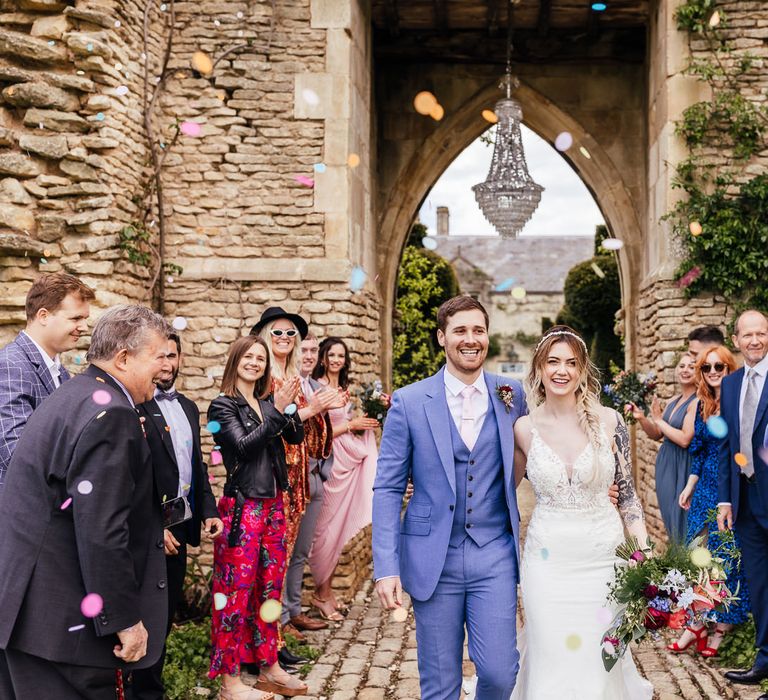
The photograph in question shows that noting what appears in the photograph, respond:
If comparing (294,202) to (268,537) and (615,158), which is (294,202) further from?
(615,158)

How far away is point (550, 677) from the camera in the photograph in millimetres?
3141

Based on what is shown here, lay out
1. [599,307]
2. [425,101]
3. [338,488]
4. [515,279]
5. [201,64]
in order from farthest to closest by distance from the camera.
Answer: [515,279]
[599,307]
[425,101]
[201,64]
[338,488]

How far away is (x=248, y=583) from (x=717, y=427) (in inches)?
117

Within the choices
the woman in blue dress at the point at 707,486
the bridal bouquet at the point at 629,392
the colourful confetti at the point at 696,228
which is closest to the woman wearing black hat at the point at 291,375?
the bridal bouquet at the point at 629,392

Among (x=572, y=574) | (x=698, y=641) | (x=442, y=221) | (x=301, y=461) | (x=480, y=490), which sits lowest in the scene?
(x=698, y=641)

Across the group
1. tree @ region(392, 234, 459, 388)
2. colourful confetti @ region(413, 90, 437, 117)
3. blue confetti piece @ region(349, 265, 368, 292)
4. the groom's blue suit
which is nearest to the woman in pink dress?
blue confetti piece @ region(349, 265, 368, 292)

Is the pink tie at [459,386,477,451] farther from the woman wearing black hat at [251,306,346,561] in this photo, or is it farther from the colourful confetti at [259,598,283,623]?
the colourful confetti at [259,598,283,623]

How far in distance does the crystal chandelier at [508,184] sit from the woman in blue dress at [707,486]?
12.6 feet

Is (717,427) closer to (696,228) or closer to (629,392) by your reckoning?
(629,392)

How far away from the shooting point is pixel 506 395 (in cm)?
337

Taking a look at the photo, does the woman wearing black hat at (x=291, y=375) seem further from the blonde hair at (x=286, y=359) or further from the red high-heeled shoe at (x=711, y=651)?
the red high-heeled shoe at (x=711, y=651)

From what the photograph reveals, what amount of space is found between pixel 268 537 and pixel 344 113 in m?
4.24

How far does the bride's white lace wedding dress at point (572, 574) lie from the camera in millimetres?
3139

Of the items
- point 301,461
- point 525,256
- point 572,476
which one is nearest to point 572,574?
point 572,476
